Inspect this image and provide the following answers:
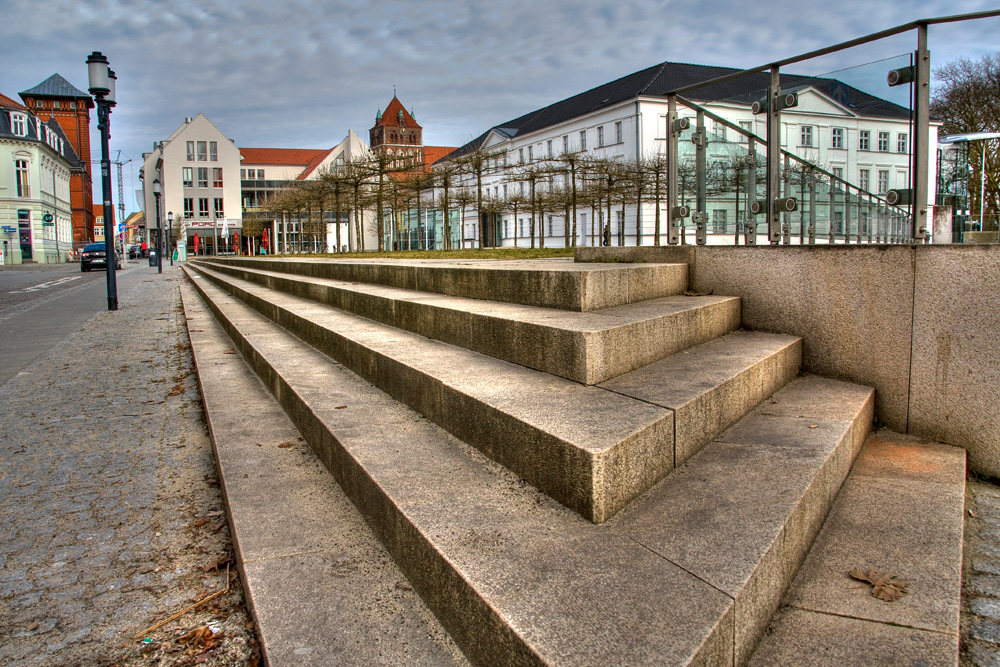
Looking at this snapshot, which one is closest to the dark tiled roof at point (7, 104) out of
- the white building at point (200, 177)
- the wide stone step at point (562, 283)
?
the white building at point (200, 177)

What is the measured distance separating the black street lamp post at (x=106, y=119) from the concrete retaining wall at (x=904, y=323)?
42.8 feet

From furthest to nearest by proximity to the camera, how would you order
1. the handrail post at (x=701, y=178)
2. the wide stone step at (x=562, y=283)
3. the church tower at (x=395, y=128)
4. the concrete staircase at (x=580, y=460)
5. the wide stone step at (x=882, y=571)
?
the church tower at (x=395, y=128)
the handrail post at (x=701, y=178)
the wide stone step at (x=562, y=283)
the wide stone step at (x=882, y=571)
the concrete staircase at (x=580, y=460)

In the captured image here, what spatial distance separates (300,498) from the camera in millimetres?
3104

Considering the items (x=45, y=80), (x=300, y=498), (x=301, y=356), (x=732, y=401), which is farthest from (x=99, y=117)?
(x=45, y=80)

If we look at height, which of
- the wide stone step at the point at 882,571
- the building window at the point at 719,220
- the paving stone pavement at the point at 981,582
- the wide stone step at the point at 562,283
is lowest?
the paving stone pavement at the point at 981,582

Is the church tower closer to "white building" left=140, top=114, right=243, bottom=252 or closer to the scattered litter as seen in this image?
"white building" left=140, top=114, right=243, bottom=252

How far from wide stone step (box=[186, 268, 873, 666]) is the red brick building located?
10901 centimetres

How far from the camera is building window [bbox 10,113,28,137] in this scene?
61.5m

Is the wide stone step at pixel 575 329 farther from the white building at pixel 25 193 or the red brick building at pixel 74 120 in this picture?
the red brick building at pixel 74 120

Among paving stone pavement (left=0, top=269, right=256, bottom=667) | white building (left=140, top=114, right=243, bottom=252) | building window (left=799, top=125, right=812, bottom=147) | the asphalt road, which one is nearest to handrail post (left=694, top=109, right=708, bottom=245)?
building window (left=799, top=125, right=812, bottom=147)

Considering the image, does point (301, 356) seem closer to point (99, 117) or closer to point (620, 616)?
point (620, 616)

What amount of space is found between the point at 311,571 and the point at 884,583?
2.04 meters

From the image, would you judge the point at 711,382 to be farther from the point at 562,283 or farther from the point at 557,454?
the point at 562,283

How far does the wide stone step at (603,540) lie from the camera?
1723mm
